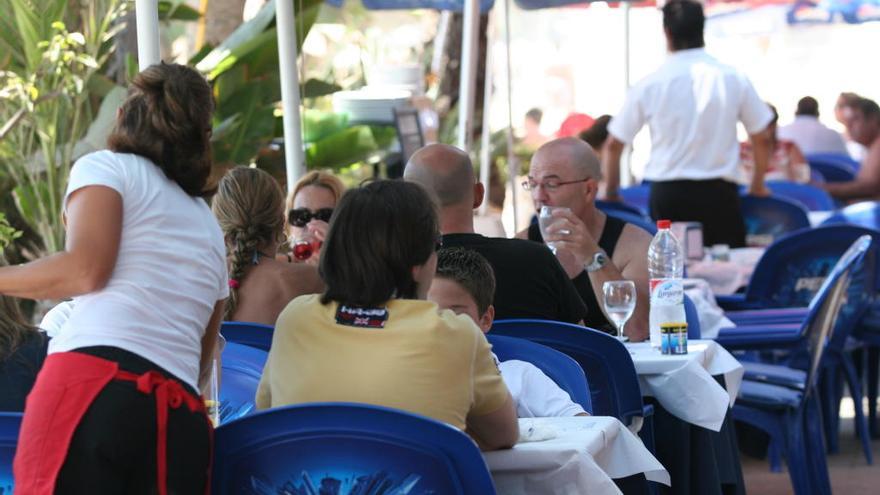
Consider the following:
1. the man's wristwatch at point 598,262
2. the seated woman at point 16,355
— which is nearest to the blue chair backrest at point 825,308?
the man's wristwatch at point 598,262

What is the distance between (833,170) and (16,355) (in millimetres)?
A: 10742

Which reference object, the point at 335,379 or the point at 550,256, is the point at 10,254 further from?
the point at 335,379

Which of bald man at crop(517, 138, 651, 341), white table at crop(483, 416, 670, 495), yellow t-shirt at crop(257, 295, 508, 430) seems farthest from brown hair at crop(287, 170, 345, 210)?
yellow t-shirt at crop(257, 295, 508, 430)

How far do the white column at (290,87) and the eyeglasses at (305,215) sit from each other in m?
0.51

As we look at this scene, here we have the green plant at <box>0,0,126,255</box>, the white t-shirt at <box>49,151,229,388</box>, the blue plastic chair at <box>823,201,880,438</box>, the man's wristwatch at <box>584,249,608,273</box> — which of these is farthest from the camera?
the blue plastic chair at <box>823,201,880,438</box>

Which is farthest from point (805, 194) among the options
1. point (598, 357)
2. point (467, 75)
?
point (598, 357)

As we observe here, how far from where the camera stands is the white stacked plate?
10.4 meters

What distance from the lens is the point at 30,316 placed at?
26.5 feet

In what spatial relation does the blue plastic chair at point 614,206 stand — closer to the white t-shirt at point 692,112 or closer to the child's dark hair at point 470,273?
the white t-shirt at point 692,112

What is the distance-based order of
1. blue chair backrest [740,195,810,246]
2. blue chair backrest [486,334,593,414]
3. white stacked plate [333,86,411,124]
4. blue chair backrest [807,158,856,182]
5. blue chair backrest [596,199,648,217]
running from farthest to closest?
blue chair backrest [807,158,856,182] → white stacked plate [333,86,411,124] → blue chair backrest [740,195,810,246] → blue chair backrest [596,199,648,217] → blue chair backrest [486,334,593,414]

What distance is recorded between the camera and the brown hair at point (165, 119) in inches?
115

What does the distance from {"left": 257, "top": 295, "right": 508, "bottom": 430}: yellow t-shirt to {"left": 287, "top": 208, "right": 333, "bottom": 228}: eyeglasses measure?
2.67 metres

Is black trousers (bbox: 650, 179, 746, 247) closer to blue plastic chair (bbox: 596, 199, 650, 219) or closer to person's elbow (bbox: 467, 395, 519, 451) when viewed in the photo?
blue plastic chair (bbox: 596, 199, 650, 219)

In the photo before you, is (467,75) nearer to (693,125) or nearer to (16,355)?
(693,125)
